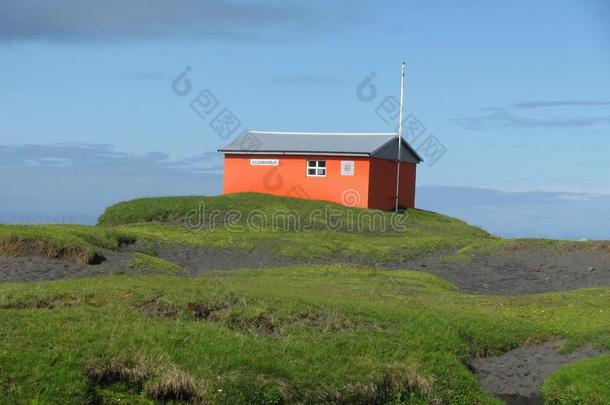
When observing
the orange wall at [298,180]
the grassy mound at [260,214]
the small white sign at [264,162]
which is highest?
the small white sign at [264,162]

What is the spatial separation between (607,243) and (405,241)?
761cm

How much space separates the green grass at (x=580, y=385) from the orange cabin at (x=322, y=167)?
30.6m

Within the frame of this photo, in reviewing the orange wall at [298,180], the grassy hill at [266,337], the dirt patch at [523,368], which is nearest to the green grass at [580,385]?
the grassy hill at [266,337]

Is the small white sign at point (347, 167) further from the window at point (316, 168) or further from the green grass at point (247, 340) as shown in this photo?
the green grass at point (247, 340)

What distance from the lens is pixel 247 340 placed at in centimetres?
1112

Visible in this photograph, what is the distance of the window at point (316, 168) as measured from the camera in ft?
145

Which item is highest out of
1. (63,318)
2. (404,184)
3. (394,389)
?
(404,184)

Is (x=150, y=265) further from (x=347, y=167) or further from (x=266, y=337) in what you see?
(x=347, y=167)

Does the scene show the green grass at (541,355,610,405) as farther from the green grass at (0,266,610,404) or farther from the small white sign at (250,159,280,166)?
the small white sign at (250,159,280,166)

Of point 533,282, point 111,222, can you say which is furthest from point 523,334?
point 111,222

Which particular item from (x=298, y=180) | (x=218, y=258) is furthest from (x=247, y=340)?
(x=298, y=180)

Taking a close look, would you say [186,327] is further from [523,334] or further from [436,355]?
[523,334]

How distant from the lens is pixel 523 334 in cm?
1386

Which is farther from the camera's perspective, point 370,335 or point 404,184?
point 404,184
